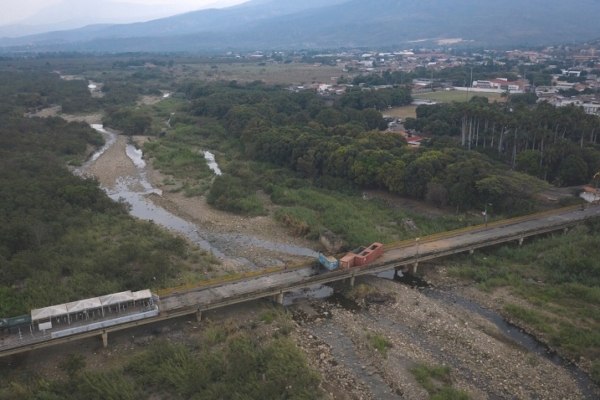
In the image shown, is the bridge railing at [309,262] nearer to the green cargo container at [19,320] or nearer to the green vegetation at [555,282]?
the green vegetation at [555,282]

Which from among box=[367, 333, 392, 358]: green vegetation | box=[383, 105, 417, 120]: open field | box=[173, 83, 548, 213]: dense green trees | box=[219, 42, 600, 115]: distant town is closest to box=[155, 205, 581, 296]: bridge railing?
box=[173, 83, 548, 213]: dense green trees

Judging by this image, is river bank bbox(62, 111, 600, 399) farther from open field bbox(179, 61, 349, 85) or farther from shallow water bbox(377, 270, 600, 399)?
Result: open field bbox(179, 61, 349, 85)

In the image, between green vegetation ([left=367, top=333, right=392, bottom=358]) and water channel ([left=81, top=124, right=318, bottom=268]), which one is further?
water channel ([left=81, top=124, right=318, bottom=268])

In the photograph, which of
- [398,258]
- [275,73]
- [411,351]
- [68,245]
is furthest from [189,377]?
[275,73]

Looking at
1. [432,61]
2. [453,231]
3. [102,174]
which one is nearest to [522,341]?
[453,231]

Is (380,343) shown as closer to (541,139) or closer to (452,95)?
(541,139)

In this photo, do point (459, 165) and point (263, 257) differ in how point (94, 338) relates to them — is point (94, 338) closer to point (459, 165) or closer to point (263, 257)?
point (263, 257)
